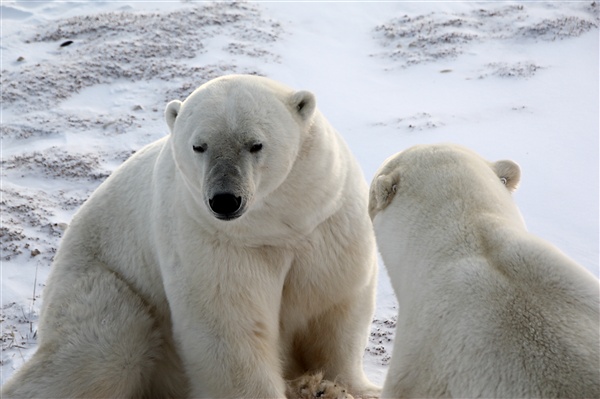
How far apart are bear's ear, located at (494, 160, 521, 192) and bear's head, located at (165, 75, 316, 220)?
84cm

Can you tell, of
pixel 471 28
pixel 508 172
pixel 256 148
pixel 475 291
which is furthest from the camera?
pixel 471 28

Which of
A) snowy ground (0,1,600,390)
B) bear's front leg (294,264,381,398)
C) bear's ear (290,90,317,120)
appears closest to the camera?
bear's ear (290,90,317,120)

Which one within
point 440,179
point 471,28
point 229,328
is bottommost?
point 229,328

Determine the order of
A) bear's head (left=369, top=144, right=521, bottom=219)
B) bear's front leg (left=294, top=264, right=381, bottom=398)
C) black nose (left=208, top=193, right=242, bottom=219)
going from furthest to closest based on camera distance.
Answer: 1. bear's front leg (left=294, top=264, right=381, bottom=398)
2. black nose (left=208, top=193, right=242, bottom=219)
3. bear's head (left=369, top=144, right=521, bottom=219)

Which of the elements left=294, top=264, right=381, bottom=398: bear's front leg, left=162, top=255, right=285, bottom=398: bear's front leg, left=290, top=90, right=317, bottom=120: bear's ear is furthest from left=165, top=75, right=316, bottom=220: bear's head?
left=294, top=264, right=381, bottom=398: bear's front leg

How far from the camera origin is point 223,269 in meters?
3.48

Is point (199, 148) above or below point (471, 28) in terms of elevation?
above

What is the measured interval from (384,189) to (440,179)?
23 centimetres

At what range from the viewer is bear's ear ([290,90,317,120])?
3.45 metres

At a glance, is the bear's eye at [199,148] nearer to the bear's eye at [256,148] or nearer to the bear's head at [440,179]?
the bear's eye at [256,148]

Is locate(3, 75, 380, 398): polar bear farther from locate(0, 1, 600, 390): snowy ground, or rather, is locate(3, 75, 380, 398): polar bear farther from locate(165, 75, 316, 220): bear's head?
locate(0, 1, 600, 390): snowy ground

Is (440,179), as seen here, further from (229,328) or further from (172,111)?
(172,111)

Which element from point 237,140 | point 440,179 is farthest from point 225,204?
point 440,179

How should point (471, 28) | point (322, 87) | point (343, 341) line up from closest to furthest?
point (343, 341), point (322, 87), point (471, 28)
